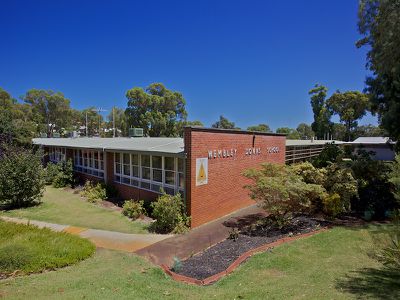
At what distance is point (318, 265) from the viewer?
294 inches

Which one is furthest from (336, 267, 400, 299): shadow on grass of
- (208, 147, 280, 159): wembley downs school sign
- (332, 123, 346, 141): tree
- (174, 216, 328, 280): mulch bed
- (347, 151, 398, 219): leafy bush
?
(332, 123, 346, 141): tree

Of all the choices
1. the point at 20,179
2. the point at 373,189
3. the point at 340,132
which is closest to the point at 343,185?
the point at 373,189

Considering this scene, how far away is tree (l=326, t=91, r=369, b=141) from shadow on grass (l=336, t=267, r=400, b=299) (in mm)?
48144

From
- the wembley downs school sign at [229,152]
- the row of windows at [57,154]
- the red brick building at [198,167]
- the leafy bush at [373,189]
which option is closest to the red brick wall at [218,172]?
the red brick building at [198,167]

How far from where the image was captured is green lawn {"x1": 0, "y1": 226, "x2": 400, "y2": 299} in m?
5.59

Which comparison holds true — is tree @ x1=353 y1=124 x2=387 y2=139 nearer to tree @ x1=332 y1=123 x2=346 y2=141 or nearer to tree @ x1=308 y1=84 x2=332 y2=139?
tree @ x1=332 y1=123 x2=346 y2=141

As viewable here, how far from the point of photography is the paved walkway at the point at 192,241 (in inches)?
355

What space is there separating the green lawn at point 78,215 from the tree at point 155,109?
31.4 metres

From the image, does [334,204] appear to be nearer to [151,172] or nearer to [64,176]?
[151,172]

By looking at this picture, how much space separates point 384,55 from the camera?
40.6ft

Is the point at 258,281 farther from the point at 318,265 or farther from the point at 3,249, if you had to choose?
the point at 3,249

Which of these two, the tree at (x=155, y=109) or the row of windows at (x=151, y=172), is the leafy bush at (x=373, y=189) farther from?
the tree at (x=155, y=109)

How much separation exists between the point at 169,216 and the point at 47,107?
56426mm

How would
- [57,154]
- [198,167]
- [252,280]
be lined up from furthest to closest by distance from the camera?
[57,154], [198,167], [252,280]
